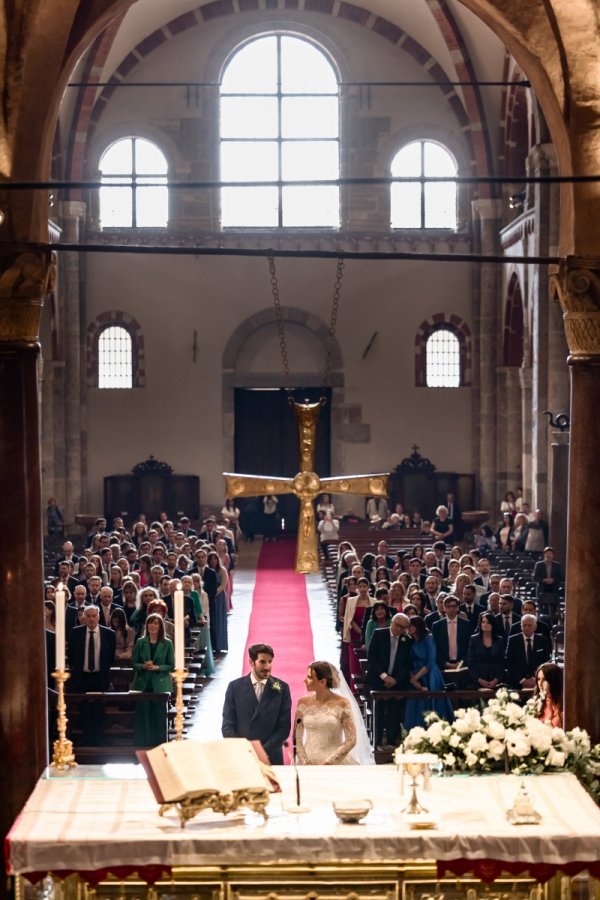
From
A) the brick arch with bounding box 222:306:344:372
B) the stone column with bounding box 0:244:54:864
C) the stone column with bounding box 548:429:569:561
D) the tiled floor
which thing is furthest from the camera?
the brick arch with bounding box 222:306:344:372

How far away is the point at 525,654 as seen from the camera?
588 inches

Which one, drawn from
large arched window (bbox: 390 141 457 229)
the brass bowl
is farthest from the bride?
large arched window (bbox: 390 141 457 229)

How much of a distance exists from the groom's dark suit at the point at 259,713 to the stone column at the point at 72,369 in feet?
81.1

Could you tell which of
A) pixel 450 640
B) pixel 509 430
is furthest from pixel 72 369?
pixel 450 640

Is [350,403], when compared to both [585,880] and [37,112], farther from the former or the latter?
[585,880]

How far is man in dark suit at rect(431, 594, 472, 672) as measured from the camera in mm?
15656

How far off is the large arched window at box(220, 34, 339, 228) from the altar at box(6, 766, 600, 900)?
96.7ft

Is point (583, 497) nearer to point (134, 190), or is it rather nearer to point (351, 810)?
point (351, 810)

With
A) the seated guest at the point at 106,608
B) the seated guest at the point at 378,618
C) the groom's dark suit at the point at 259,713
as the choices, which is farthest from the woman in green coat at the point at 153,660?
the groom's dark suit at the point at 259,713

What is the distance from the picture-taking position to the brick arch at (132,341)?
36.0 metres

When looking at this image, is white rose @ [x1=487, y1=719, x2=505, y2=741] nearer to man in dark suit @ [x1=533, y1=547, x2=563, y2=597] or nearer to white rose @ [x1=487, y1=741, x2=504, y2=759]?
white rose @ [x1=487, y1=741, x2=504, y2=759]

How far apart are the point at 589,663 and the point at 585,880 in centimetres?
265

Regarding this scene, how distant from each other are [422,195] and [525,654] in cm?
2279

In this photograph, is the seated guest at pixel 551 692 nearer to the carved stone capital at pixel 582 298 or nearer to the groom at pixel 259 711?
the groom at pixel 259 711
